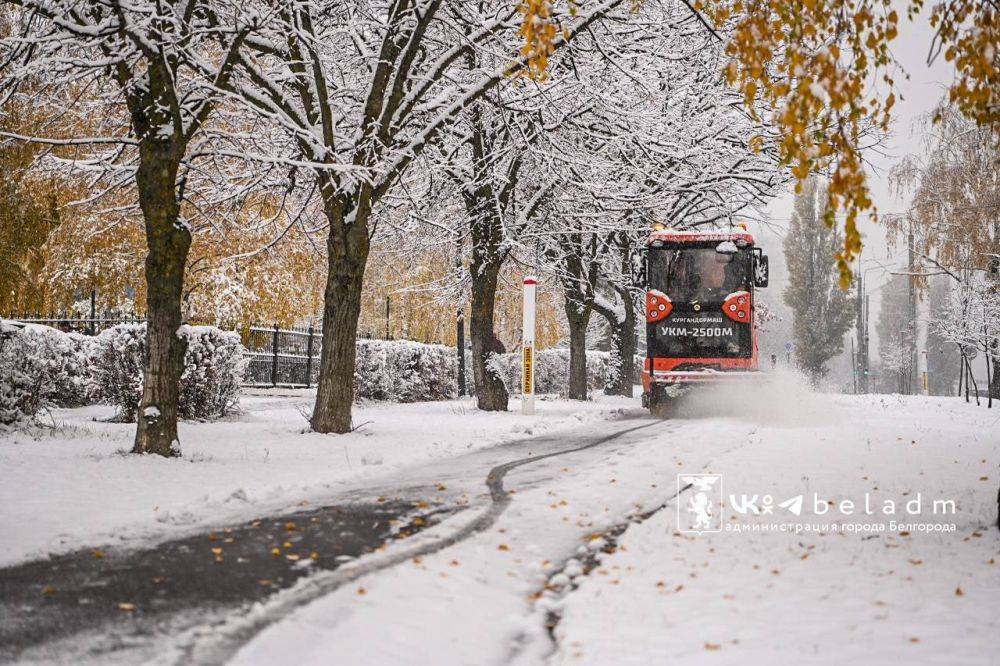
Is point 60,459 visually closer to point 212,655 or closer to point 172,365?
point 172,365

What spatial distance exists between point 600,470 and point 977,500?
3555 mm

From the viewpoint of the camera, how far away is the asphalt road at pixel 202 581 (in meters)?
3.68

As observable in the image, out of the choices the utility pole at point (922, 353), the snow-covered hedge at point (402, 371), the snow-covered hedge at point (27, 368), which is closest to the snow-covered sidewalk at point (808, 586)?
the snow-covered hedge at point (27, 368)

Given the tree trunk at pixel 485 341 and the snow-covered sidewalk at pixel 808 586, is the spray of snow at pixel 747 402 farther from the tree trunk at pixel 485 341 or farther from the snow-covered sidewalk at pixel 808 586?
the snow-covered sidewalk at pixel 808 586

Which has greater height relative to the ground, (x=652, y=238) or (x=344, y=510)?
(x=652, y=238)

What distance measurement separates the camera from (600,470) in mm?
9102

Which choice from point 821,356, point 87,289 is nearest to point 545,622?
point 87,289

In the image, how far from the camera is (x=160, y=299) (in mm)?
9273

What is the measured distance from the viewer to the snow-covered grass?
20.3 ft

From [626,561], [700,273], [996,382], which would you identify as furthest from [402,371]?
[996,382]

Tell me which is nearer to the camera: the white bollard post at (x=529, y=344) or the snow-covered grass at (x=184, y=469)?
the snow-covered grass at (x=184, y=469)

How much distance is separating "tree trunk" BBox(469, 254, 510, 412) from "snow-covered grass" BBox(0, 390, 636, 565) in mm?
2813

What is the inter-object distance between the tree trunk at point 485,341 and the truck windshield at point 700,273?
12.0 ft

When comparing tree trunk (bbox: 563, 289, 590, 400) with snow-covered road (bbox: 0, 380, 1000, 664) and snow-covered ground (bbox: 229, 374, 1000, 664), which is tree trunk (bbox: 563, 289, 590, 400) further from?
snow-covered ground (bbox: 229, 374, 1000, 664)
